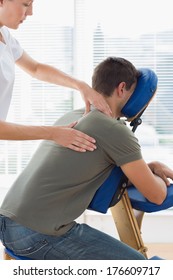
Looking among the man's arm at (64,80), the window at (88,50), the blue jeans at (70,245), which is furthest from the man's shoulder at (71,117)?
the window at (88,50)

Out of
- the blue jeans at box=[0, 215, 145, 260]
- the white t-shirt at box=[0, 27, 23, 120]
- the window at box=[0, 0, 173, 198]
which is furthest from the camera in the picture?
the window at box=[0, 0, 173, 198]

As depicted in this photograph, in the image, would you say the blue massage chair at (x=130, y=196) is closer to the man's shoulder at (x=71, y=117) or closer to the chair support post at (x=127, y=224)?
the chair support post at (x=127, y=224)

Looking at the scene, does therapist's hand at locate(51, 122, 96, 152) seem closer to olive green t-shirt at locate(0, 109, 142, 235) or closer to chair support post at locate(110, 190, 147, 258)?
olive green t-shirt at locate(0, 109, 142, 235)

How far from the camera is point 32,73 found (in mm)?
2451

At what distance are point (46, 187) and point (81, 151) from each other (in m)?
0.17

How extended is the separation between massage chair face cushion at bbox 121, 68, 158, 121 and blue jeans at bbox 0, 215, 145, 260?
488 mm

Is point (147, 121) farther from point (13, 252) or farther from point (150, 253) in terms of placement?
point (13, 252)

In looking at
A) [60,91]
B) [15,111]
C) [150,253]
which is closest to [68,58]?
[60,91]

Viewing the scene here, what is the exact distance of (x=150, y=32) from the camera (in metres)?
3.67

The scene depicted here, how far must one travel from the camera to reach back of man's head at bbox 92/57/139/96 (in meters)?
2.02

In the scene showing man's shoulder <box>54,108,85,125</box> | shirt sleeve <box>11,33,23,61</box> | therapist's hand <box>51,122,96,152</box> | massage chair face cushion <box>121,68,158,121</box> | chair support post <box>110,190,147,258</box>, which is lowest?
chair support post <box>110,190,147,258</box>

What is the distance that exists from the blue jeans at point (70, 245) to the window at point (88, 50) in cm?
196

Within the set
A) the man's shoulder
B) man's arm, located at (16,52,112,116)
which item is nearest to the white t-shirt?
man's arm, located at (16,52,112,116)

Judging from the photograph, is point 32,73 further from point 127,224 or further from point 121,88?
point 127,224
